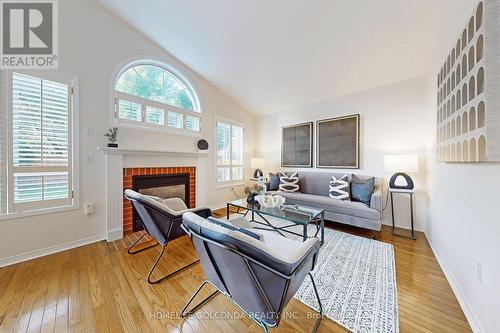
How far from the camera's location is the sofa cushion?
2.59m

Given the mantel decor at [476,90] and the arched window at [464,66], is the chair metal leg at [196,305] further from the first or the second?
the arched window at [464,66]

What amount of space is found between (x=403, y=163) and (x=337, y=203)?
1071 millimetres

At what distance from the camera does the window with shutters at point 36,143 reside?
194cm

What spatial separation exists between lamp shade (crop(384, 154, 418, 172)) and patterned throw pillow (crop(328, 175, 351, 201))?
0.66 m

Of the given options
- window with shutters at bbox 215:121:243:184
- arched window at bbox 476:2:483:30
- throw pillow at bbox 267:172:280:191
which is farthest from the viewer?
window with shutters at bbox 215:121:243:184

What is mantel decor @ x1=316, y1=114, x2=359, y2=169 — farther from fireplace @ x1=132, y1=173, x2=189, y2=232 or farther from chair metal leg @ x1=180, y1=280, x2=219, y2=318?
chair metal leg @ x1=180, y1=280, x2=219, y2=318

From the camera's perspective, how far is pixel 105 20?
8.55ft

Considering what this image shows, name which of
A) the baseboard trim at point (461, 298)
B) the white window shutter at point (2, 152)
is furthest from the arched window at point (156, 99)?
the baseboard trim at point (461, 298)

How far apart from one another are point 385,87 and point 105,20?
14.7 ft

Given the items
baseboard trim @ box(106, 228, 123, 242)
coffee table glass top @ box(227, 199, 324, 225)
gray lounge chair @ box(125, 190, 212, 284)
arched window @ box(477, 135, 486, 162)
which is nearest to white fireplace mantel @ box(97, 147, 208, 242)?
baseboard trim @ box(106, 228, 123, 242)

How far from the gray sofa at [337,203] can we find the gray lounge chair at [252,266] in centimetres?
191

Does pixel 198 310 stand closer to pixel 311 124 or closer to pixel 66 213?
pixel 66 213

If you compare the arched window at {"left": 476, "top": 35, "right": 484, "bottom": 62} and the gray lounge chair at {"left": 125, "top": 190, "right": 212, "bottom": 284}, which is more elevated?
the arched window at {"left": 476, "top": 35, "right": 484, "bottom": 62}

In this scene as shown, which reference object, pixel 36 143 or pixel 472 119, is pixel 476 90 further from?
pixel 36 143
